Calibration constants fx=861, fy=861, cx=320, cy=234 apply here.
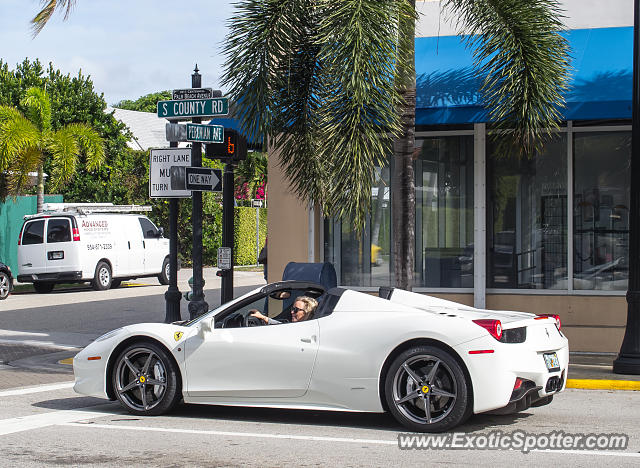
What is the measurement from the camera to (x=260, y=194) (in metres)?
41.1

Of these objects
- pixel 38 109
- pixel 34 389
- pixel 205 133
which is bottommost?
pixel 34 389

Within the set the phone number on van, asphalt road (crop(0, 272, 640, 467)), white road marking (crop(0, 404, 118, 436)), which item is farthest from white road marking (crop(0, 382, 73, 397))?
the phone number on van

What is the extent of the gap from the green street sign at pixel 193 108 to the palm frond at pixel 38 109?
53.1 ft

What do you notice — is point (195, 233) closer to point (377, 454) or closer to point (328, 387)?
point (328, 387)

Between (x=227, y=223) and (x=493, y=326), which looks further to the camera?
(x=227, y=223)

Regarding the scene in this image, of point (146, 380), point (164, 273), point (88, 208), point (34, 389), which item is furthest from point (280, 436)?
point (164, 273)

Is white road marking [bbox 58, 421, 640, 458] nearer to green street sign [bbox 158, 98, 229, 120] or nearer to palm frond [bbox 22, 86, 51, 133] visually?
green street sign [bbox 158, 98, 229, 120]

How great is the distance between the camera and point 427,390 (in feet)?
22.8

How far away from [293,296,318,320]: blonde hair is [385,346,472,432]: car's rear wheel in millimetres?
1047

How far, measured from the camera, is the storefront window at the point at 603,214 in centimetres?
1273

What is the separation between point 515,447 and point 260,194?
3501 cm

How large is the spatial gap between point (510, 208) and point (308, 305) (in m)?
6.19

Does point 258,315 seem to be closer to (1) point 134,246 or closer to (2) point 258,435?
(2) point 258,435

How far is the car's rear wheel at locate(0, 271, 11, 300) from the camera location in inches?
862
